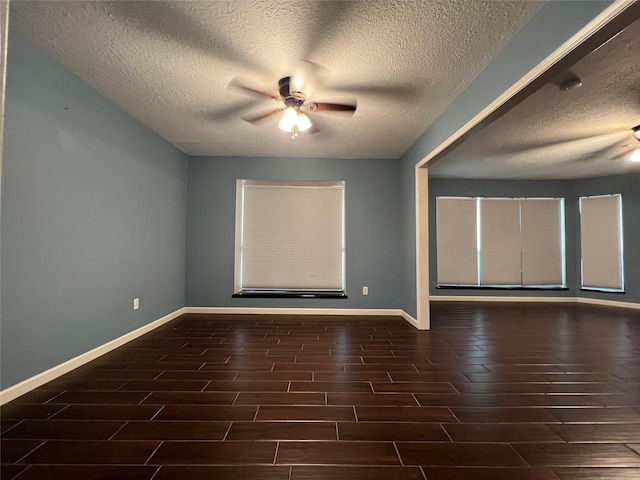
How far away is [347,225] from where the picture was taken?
14.3 feet

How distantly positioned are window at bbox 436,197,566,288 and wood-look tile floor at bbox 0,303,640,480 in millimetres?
2503

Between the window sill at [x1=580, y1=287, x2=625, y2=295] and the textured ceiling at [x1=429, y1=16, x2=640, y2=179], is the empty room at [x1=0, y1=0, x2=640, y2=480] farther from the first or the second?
the window sill at [x1=580, y1=287, x2=625, y2=295]

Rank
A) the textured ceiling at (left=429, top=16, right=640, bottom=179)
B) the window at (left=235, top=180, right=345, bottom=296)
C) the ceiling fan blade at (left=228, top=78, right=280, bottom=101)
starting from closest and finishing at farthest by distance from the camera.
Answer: the ceiling fan blade at (left=228, top=78, right=280, bottom=101), the textured ceiling at (left=429, top=16, right=640, bottom=179), the window at (left=235, top=180, right=345, bottom=296)

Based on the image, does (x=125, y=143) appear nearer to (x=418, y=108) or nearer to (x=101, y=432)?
(x=101, y=432)

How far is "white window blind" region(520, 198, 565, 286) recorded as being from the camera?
5.53m

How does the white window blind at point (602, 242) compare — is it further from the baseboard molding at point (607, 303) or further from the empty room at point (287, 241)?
the empty room at point (287, 241)

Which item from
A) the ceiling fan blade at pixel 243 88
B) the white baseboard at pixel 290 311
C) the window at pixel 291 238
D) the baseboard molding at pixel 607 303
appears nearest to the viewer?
the ceiling fan blade at pixel 243 88

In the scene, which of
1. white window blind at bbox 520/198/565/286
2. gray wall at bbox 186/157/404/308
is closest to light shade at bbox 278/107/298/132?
gray wall at bbox 186/157/404/308

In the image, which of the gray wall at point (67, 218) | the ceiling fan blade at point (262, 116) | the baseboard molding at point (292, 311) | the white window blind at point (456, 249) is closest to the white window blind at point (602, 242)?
the white window blind at point (456, 249)

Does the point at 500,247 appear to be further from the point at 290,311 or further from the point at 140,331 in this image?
the point at 140,331

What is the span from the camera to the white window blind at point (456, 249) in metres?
5.55

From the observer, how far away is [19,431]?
1.55m

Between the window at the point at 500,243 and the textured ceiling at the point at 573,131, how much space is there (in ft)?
2.00

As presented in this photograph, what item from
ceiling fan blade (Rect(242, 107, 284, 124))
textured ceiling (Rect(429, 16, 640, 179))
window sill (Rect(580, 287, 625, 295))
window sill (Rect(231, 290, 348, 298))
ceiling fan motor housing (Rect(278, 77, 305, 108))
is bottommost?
window sill (Rect(580, 287, 625, 295))
